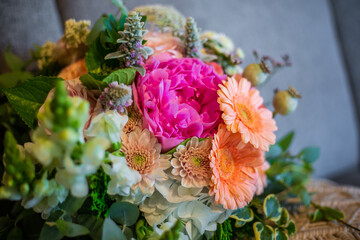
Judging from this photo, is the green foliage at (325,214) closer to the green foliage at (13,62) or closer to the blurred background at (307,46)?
the blurred background at (307,46)

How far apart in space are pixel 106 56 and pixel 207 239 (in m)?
0.37

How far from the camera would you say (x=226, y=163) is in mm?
485

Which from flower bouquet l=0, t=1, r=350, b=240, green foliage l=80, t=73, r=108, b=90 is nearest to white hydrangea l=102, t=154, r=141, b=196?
flower bouquet l=0, t=1, r=350, b=240

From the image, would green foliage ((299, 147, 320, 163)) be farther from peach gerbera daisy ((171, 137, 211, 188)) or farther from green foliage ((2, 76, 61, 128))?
green foliage ((2, 76, 61, 128))

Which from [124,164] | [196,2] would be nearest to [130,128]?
[124,164]

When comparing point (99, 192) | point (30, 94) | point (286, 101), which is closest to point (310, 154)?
point (286, 101)

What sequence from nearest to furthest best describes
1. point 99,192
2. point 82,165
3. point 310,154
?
point 82,165, point 99,192, point 310,154

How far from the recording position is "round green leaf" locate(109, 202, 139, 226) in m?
0.43

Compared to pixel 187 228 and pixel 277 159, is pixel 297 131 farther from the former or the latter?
pixel 187 228

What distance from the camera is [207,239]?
19.6 inches

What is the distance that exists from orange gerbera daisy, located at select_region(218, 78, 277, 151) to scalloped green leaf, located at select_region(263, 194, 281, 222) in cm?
14

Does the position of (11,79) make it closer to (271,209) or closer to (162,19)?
(162,19)

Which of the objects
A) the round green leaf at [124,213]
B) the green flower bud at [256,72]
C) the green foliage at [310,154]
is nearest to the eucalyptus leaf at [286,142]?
the green foliage at [310,154]

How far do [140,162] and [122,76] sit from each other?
142 mm
